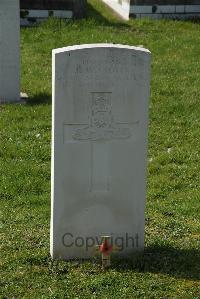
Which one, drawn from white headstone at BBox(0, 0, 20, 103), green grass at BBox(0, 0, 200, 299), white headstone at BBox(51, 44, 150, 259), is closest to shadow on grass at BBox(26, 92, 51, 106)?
green grass at BBox(0, 0, 200, 299)

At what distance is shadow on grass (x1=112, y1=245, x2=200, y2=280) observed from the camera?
5.45 meters

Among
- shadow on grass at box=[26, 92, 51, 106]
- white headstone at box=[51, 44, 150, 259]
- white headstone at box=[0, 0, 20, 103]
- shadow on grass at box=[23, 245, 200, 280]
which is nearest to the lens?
white headstone at box=[51, 44, 150, 259]

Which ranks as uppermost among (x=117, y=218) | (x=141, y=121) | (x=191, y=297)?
(x=141, y=121)

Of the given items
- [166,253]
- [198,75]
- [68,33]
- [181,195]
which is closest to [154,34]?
[68,33]

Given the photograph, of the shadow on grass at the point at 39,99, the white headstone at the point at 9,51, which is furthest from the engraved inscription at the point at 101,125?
the white headstone at the point at 9,51

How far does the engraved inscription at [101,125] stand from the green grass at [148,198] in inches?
41.0

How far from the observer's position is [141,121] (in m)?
5.39

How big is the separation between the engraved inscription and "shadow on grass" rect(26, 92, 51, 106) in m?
4.89

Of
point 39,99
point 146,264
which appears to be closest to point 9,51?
point 39,99

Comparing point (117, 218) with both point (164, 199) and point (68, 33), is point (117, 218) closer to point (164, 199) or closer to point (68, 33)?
point (164, 199)

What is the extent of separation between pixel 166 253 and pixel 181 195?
55.3 inches

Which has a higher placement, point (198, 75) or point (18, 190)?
point (198, 75)

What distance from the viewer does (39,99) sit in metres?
10.4

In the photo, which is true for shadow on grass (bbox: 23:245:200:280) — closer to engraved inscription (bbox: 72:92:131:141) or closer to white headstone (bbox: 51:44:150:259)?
white headstone (bbox: 51:44:150:259)
